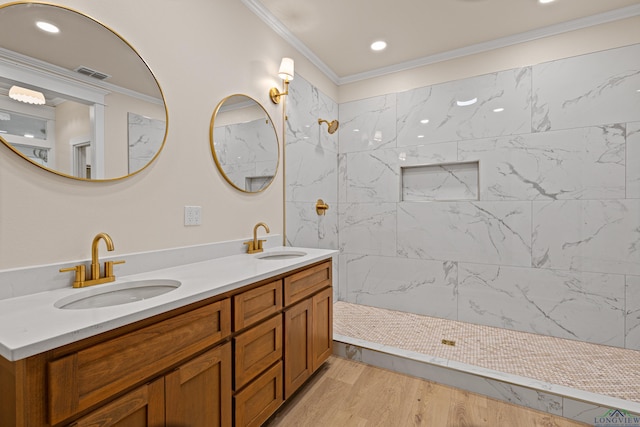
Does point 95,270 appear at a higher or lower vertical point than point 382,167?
lower

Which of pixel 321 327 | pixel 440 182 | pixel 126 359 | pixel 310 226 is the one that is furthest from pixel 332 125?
pixel 126 359

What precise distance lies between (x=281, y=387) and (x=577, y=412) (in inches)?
66.3

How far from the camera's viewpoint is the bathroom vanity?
76cm

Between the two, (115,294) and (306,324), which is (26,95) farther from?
(306,324)

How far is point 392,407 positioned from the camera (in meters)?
1.84

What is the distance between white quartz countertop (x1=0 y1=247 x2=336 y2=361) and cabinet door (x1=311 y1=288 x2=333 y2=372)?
0.58m

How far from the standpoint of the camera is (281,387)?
166 cm

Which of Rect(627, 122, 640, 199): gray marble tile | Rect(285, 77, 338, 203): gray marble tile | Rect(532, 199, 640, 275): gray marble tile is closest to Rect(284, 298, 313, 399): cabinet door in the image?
Rect(285, 77, 338, 203): gray marble tile

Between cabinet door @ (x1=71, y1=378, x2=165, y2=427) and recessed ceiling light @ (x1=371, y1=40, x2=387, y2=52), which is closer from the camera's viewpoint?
cabinet door @ (x1=71, y1=378, x2=165, y2=427)

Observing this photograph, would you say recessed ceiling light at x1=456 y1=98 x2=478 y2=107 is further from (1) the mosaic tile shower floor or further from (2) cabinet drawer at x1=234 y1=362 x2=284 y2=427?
(2) cabinet drawer at x1=234 y1=362 x2=284 y2=427

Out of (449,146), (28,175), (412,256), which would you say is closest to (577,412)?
(412,256)

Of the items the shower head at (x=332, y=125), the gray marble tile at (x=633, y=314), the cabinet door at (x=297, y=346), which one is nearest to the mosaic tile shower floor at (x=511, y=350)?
Result: the gray marble tile at (x=633, y=314)

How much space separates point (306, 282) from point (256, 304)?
0.48 metres

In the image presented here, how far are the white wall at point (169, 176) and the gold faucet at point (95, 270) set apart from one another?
7 centimetres
